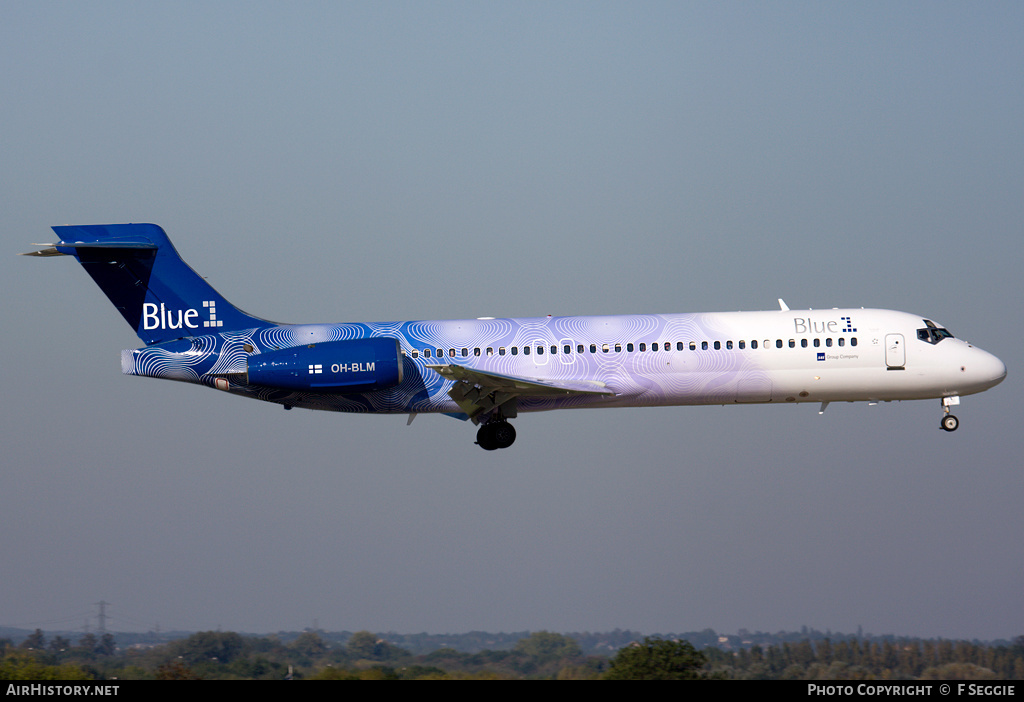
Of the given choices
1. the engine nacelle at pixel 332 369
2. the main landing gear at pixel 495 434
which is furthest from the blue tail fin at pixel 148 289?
the main landing gear at pixel 495 434

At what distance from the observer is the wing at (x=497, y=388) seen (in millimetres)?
28266

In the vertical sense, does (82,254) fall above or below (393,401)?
above

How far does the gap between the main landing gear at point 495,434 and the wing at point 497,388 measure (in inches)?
20.1

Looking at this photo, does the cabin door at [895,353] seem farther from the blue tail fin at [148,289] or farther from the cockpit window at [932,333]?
the blue tail fin at [148,289]

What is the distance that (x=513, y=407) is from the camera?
99.4ft

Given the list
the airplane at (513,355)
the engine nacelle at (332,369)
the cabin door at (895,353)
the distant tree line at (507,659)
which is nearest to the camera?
the distant tree line at (507,659)

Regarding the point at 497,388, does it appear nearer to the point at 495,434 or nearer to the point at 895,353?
the point at 495,434

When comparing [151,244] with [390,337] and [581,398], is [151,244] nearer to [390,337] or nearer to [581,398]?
[390,337]

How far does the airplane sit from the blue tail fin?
0.11 ft
